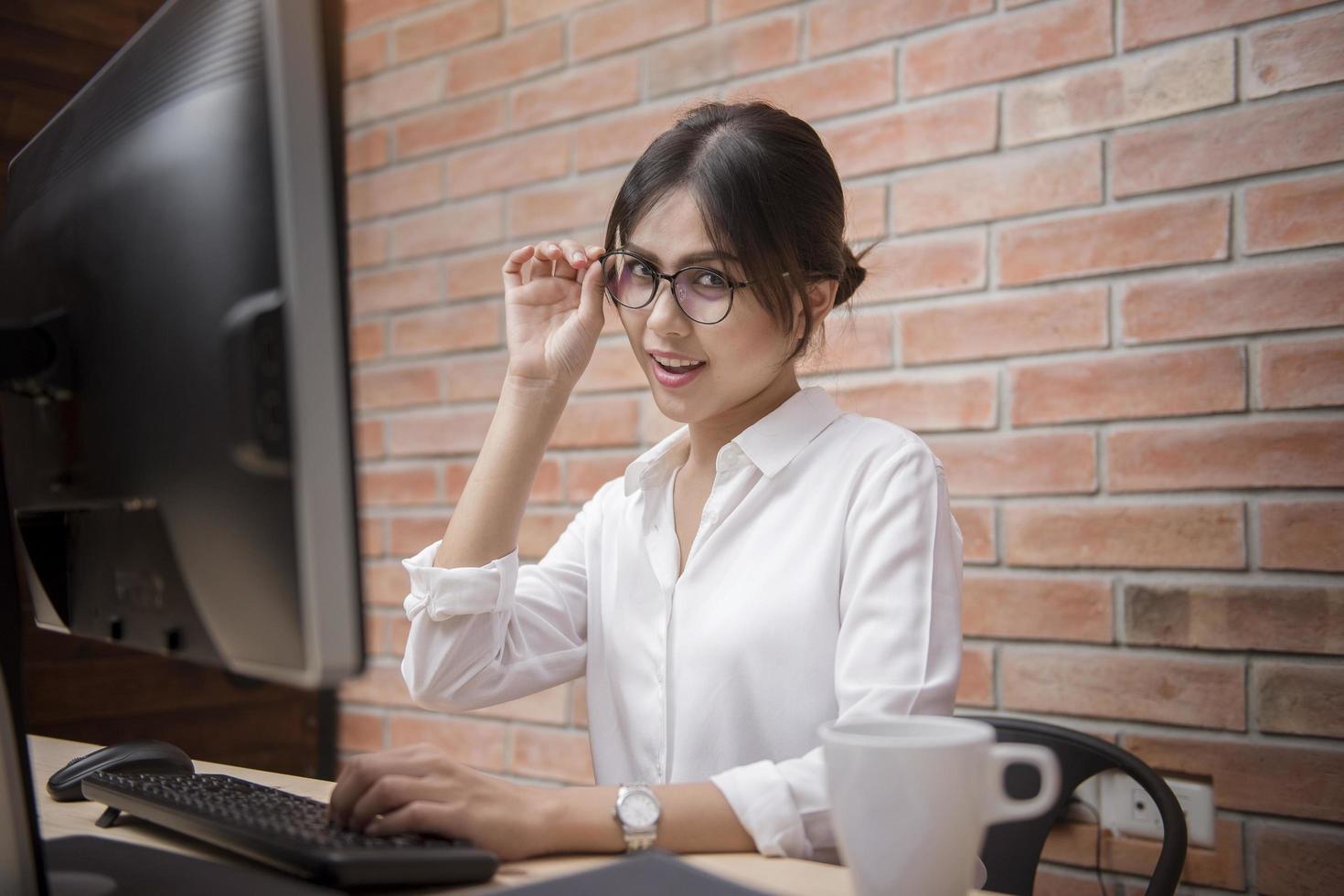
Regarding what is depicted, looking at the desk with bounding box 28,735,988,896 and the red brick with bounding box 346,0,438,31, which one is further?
the red brick with bounding box 346,0,438,31

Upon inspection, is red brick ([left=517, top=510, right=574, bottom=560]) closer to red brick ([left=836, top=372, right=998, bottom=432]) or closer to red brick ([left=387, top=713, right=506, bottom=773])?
red brick ([left=387, top=713, right=506, bottom=773])

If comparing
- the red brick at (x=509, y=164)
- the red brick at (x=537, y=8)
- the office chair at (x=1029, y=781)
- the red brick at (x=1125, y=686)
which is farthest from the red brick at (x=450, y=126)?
the office chair at (x=1029, y=781)

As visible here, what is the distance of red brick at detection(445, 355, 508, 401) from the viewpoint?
201 centimetres

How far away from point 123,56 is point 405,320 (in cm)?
149

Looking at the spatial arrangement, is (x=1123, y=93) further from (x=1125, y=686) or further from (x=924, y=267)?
(x=1125, y=686)

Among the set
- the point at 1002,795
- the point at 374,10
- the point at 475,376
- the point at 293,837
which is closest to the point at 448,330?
the point at 475,376

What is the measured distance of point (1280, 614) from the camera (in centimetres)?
126

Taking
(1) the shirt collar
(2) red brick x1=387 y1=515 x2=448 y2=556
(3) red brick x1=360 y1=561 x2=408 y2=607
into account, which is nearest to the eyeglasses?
(1) the shirt collar

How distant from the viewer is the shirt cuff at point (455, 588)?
3.70 ft

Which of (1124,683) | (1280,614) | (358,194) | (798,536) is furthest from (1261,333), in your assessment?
(358,194)

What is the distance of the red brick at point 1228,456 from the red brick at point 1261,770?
0.99 ft

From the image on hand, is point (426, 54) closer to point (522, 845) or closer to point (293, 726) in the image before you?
point (293, 726)

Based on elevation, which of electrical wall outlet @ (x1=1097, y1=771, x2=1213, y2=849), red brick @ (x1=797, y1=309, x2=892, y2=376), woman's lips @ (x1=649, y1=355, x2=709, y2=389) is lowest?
electrical wall outlet @ (x1=1097, y1=771, x2=1213, y2=849)

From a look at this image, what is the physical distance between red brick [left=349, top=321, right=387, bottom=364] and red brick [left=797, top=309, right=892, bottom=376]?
968 millimetres
